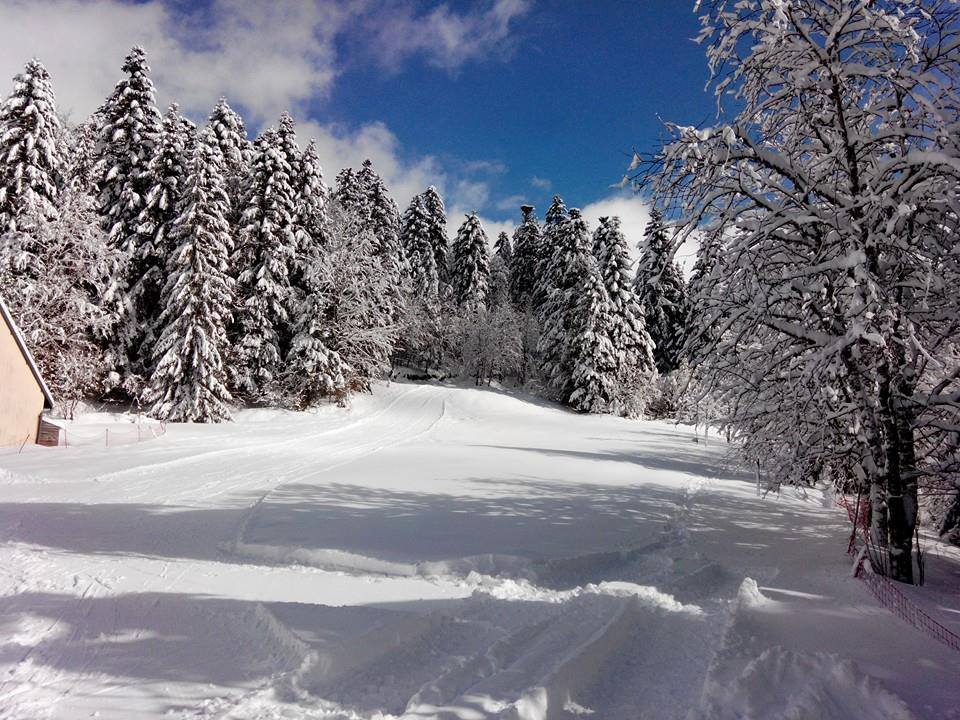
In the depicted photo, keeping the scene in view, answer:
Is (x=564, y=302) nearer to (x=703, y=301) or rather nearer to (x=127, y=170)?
(x=127, y=170)

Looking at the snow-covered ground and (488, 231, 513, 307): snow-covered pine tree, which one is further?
(488, 231, 513, 307): snow-covered pine tree

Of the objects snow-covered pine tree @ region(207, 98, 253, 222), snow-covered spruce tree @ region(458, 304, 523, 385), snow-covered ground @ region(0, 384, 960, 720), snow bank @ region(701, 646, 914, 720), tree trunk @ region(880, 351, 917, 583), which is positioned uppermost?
snow-covered pine tree @ region(207, 98, 253, 222)

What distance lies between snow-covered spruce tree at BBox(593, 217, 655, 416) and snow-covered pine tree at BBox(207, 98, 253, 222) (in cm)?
2213

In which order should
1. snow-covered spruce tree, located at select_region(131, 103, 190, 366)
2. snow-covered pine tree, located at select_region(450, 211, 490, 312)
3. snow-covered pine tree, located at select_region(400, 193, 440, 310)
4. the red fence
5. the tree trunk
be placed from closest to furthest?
the red fence < the tree trunk < snow-covered spruce tree, located at select_region(131, 103, 190, 366) < snow-covered pine tree, located at select_region(400, 193, 440, 310) < snow-covered pine tree, located at select_region(450, 211, 490, 312)

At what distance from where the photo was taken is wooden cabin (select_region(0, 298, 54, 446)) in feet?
53.7

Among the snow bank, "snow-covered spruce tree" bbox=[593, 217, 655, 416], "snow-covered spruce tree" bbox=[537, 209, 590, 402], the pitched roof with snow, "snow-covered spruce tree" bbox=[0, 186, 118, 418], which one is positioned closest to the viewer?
the snow bank

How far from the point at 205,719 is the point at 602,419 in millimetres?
30626

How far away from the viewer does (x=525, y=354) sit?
152 feet

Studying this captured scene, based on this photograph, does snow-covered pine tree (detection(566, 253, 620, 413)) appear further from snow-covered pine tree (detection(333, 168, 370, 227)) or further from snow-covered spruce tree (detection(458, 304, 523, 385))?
A: snow-covered pine tree (detection(333, 168, 370, 227))

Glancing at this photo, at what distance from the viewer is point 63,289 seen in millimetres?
20969

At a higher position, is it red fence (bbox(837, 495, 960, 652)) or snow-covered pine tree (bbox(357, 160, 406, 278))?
snow-covered pine tree (bbox(357, 160, 406, 278))

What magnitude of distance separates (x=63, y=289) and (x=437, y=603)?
2369 centimetres

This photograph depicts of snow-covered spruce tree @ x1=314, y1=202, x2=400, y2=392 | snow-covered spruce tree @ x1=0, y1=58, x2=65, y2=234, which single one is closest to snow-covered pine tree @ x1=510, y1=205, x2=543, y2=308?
snow-covered spruce tree @ x1=314, y1=202, x2=400, y2=392

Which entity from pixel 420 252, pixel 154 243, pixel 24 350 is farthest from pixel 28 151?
pixel 420 252
